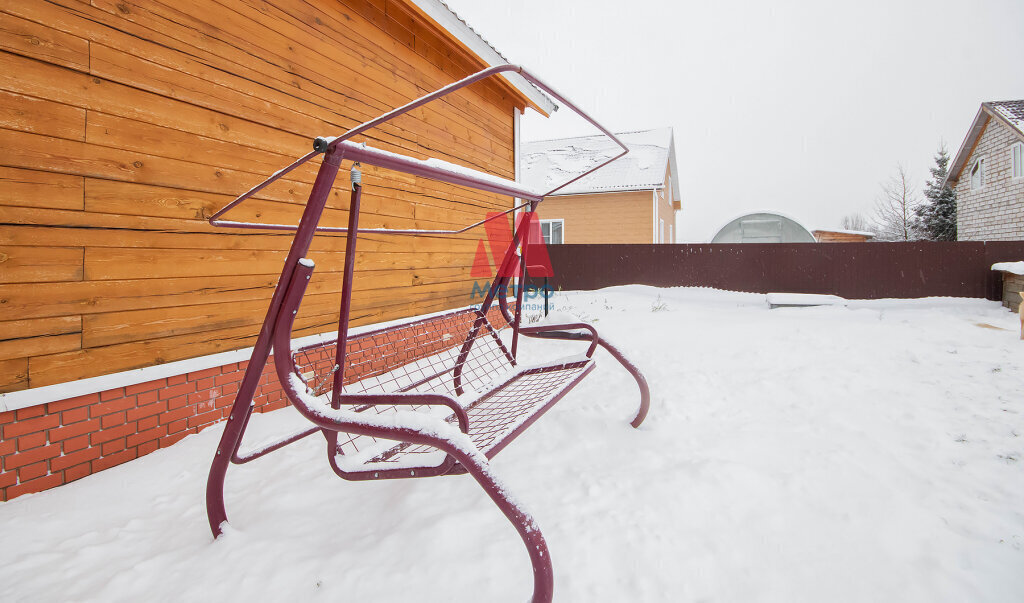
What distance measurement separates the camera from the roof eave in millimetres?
3742

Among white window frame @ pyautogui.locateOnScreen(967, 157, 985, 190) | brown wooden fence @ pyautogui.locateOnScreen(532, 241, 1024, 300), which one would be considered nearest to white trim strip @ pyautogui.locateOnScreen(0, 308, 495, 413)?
brown wooden fence @ pyautogui.locateOnScreen(532, 241, 1024, 300)

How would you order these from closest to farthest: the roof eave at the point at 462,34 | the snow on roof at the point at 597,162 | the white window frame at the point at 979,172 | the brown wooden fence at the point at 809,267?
1. the roof eave at the point at 462,34
2. the brown wooden fence at the point at 809,267
3. the white window frame at the point at 979,172
4. the snow on roof at the point at 597,162

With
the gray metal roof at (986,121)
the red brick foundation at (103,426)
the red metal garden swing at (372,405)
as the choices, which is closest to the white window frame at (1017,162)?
the gray metal roof at (986,121)

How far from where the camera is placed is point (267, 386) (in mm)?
2830

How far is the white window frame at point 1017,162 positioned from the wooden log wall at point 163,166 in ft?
50.3

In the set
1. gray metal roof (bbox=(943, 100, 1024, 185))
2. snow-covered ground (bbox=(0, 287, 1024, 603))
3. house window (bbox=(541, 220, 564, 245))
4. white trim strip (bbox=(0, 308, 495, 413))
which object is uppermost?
gray metal roof (bbox=(943, 100, 1024, 185))

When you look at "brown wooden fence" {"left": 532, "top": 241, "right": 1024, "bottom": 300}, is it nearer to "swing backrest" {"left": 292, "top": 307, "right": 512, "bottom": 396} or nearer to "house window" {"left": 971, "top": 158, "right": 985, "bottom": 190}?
"swing backrest" {"left": 292, "top": 307, "right": 512, "bottom": 396}

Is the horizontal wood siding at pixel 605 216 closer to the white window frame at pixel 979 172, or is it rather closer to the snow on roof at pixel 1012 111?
the snow on roof at pixel 1012 111

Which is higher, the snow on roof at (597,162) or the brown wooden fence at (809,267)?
the snow on roof at (597,162)

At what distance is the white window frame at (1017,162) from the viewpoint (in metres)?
10.7

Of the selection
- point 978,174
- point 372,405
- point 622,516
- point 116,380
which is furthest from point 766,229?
point 116,380

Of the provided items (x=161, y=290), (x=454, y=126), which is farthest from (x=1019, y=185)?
(x=161, y=290)

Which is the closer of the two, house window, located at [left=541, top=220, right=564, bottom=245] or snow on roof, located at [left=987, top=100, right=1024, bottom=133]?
snow on roof, located at [left=987, top=100, right=1024, bottom=133]

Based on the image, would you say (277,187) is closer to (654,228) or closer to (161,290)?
(161,290)
